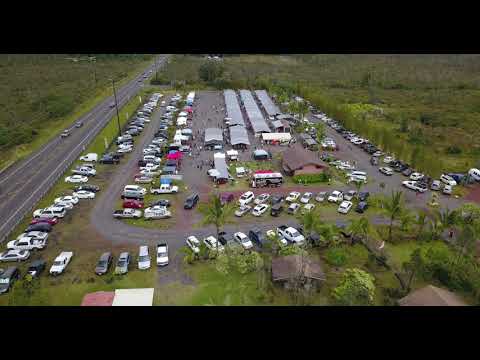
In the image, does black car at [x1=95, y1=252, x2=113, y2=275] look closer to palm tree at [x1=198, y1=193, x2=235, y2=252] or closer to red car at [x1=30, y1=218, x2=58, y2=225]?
red car at [x1=30, y1=218, x2=58, y2=225]

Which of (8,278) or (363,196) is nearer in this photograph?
(8,278)

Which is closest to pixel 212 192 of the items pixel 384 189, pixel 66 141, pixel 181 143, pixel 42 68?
pixel 181 143

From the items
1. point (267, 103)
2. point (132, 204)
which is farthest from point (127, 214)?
point (267, 103)

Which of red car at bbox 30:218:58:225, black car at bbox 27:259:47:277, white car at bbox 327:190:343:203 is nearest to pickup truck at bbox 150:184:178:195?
red car at bbox 30:218:58:225

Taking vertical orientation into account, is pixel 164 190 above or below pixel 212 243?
above

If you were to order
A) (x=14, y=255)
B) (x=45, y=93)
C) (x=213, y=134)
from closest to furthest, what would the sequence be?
1. (x=14, y=255)
2. (x=213, y=134)
3. (x=45, y=93)

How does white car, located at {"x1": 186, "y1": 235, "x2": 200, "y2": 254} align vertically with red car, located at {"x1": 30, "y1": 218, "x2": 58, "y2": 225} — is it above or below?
below

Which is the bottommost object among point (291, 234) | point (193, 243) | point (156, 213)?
point (291, 234)

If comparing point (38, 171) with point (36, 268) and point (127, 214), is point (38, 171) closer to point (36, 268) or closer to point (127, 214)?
point (127, 214)
